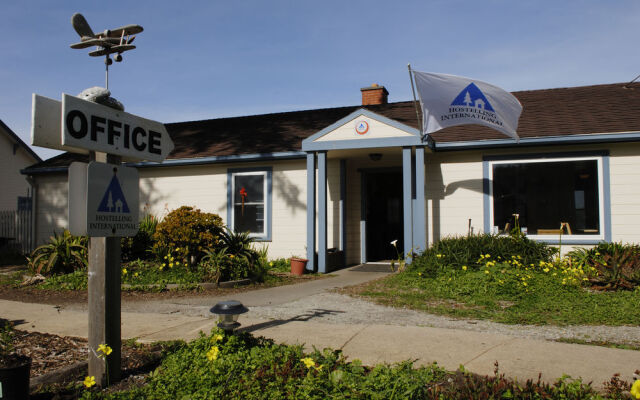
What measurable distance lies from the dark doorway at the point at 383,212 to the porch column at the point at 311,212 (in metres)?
1.94

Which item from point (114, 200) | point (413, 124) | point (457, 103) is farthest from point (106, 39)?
Answer: point (413, 124)

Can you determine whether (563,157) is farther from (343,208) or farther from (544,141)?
(343,208)

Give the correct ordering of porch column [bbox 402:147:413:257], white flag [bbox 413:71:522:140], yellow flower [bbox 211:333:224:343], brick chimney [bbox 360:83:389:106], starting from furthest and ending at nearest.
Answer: brick chimney [bbox 360:83:389:106], porch column [bbox 402:147:413:257], white flag [bbox 413:71:522:140], yellow flower [bbox 211:333:224:343]

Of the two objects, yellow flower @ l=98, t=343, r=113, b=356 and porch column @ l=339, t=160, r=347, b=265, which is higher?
porch column @ l=339, t=160, r=347, b=265

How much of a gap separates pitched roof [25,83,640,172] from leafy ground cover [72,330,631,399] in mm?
8516

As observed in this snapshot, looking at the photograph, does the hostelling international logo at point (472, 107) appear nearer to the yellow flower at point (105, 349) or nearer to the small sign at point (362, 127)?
the small sign at point (362, 127)

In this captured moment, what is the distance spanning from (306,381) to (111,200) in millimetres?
1987

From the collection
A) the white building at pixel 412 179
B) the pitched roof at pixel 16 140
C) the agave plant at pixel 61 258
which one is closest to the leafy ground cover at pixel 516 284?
the white building at pixel 412 179

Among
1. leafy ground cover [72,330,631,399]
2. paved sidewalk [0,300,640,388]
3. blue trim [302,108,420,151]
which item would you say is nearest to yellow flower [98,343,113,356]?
leafy ground cover [72,330,631,399]

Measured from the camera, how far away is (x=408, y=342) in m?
5.05

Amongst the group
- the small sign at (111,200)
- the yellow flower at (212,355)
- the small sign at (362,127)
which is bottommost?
the yellow flower at (212,355)

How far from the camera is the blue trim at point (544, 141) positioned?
10609 millimetres

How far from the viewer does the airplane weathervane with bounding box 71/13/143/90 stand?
15.2 ft

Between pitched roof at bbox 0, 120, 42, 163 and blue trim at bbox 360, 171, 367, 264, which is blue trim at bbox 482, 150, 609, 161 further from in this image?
pitched roof at bbox 0, 120, 42, 163
